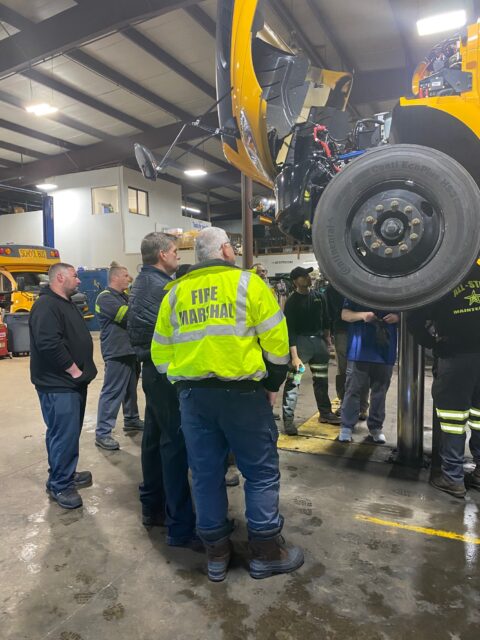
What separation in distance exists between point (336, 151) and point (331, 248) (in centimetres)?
90

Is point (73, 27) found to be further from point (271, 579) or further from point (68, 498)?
point (271, 579)

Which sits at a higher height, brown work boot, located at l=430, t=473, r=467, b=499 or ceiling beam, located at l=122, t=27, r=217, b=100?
ceiling beam, located at l=122, t=27, r=217, b=100

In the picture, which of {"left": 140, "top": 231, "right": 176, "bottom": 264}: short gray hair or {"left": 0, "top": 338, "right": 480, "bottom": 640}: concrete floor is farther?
{"left": 140, "top": 231, "right": 176, "bottom": 264}: short gray hair

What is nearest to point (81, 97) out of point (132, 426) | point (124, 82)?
point (124, 82)

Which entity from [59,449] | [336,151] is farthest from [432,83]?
[59,449]

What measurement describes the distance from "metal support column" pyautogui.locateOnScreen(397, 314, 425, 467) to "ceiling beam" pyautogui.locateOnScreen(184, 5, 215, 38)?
6.55 meters

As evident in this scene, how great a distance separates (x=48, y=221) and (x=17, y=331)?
21.3ft

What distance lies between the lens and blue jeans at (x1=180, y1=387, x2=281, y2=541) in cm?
187

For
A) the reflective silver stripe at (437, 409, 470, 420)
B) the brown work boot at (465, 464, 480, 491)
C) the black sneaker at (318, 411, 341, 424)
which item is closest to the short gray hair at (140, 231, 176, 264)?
the reflective silver stripe at (437, 409, 470, 420)

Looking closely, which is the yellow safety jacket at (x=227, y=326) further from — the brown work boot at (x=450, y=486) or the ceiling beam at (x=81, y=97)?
the ceiling beam at (x=81, y=97)

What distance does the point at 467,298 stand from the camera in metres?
2.50

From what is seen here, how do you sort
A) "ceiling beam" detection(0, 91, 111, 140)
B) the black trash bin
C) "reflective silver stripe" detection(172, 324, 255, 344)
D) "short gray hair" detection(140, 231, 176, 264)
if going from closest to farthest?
"reflective silver stripe" detection(172, 324, 255, 344)
"short gray hair" detection(140, 231, 176, 264)
the black trash bin
"ceiling beam" detection(0, 91, 111, 140)

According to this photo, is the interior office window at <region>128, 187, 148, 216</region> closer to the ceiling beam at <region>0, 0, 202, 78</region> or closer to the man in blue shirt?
the ceiling beam at <region>0, 0, 202, 78</region>

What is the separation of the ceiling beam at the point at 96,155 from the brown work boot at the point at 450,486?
9358 millimetres
